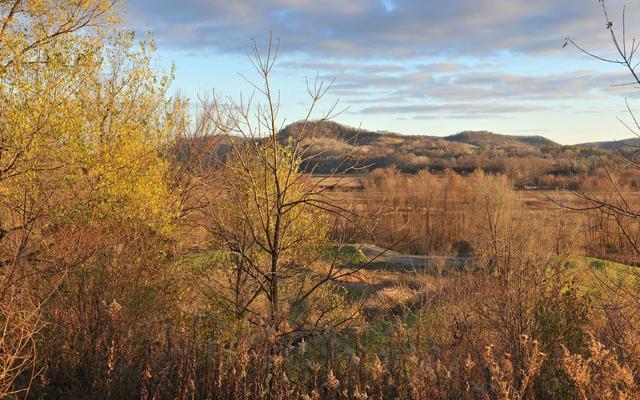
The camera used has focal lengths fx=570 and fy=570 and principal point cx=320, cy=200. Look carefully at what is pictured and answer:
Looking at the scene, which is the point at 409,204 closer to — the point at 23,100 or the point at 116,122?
the point at 116,122

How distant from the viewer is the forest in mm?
5266

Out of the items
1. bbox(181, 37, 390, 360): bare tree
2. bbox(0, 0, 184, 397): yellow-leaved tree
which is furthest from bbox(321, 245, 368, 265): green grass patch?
bbox(0, 0, 184, 397): yellow-leaved tree

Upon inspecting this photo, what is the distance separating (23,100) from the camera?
10.2 m

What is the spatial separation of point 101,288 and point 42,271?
1.06 m

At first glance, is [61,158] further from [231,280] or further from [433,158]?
[433,158]

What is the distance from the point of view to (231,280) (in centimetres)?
959

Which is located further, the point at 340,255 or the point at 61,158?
the point at 340,255

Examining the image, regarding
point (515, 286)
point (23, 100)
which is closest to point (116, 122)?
point (23, 100)

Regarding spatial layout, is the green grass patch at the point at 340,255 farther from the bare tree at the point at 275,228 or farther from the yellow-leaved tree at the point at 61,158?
the yellow-leaved tree at the point at 61,158

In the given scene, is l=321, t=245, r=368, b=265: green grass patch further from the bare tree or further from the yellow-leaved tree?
the yellow-leaved tree

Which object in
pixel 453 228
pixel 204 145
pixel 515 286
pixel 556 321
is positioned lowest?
pixel 453 228

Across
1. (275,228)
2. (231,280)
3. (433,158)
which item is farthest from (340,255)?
(433,158)

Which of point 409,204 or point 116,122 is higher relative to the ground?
point 116,122

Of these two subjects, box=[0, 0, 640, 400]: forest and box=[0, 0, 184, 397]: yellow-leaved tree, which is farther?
box=[0, 0, 184, 397]: yellow-leaved tree
